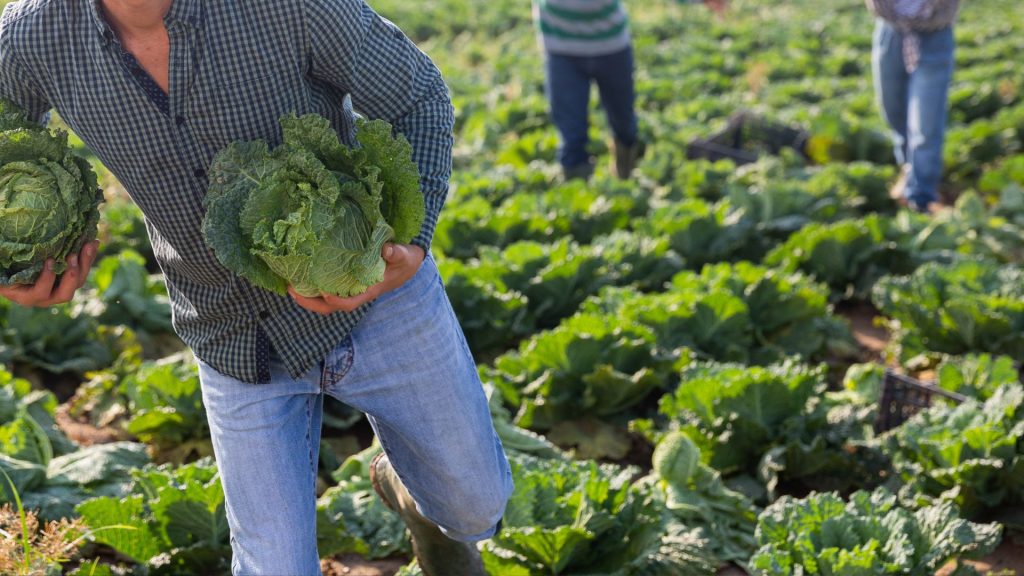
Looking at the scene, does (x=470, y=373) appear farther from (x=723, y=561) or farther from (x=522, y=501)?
(x=723, y=561)

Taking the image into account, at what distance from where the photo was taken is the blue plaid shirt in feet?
8.32

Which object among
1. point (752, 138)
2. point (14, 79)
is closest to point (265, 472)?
point (14, 79)

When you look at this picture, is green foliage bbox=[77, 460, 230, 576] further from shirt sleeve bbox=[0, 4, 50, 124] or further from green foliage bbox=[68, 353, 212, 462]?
shirt sleeve bbox=[0, 4, 50, 124]

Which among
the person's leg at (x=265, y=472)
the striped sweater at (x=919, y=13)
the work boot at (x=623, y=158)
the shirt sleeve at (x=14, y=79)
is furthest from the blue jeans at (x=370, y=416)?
the work boot at (x=623, y=158)

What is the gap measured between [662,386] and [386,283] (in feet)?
8.60

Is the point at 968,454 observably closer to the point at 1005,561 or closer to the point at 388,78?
the point at 1005,561

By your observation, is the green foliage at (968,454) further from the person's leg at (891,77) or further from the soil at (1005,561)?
the person's leg at (891,77)

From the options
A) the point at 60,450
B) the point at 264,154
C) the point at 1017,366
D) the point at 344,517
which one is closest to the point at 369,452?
the point at 344,517

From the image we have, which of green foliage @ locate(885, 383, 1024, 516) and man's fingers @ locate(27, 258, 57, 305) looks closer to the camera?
man's fingers @ locate(27, 258, 57, 305)

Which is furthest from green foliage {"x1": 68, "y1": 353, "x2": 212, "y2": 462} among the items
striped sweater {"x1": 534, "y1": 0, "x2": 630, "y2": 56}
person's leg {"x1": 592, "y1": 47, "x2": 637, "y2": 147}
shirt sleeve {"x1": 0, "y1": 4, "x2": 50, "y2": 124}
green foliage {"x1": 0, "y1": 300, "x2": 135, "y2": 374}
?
person's leg {"x1": 592, "y1": 47, "x2": 637, "y2": 147}

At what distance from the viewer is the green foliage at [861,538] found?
133 inches

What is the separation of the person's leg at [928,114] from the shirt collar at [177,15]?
18.9ft

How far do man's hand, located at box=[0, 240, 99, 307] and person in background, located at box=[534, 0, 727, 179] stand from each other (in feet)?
16.3

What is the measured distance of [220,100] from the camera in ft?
8.36
